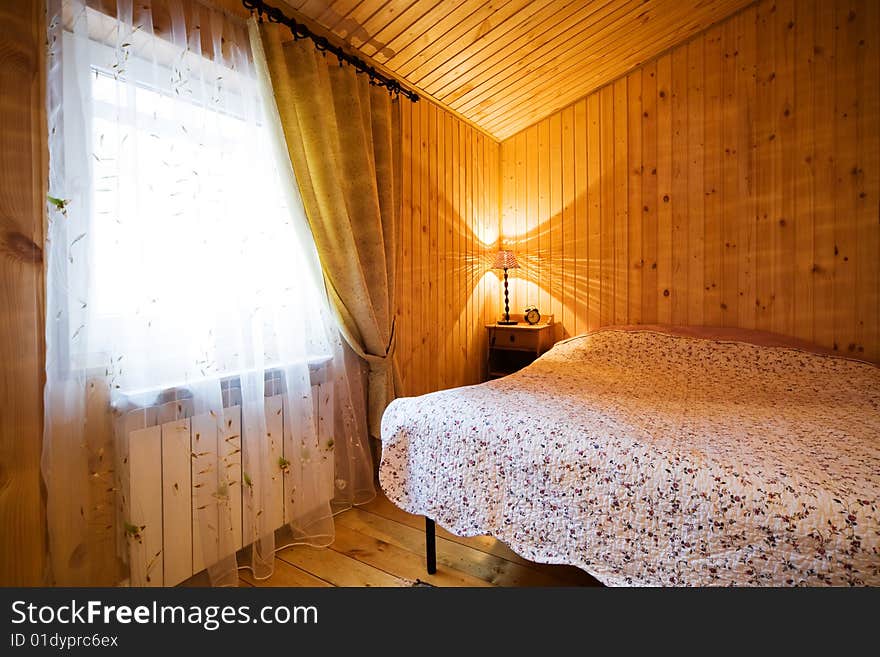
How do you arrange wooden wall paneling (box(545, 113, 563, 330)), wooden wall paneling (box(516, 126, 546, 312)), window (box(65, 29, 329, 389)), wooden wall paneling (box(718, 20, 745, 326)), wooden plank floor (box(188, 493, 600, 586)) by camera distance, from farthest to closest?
wooden wall paneling (box(516, 126, 546, 312)) → wooden wall paneling (box(545, 113, 563, 330)) → wooden wall paneling (box(718, 20, 745, 326)) → wooden plank floor (box(188, 493, 600, 586)) → window (box(65, 29, 329, 389))

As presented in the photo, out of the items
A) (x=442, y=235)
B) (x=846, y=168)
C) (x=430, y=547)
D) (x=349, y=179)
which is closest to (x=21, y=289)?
A: (x=349, y=179)

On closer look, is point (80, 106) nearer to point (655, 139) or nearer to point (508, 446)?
point (508, 446)

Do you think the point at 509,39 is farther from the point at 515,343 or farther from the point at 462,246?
the point at 515,343

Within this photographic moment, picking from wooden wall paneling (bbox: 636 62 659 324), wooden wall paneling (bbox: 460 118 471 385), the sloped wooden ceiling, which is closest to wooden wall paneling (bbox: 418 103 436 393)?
the sloped wooden ceiling

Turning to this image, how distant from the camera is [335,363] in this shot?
2.05m

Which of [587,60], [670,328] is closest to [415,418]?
[670,328]

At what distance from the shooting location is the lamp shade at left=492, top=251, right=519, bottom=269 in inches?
124

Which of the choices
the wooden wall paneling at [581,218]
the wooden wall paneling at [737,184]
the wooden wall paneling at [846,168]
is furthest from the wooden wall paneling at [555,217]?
the wooden wall paneling at [846,168]

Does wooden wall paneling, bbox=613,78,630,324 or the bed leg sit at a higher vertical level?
wooden wall paneling, bbox=613,78,630,324

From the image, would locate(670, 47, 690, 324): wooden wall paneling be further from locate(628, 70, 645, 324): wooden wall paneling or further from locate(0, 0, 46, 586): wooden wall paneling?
locate(0, 0, 46, 586): wooden wall paneling

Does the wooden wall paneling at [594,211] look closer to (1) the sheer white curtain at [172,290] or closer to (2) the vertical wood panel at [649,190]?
(2) the vertical wood panel at [649,190]

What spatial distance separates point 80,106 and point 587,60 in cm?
257

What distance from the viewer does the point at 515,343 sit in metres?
3.10

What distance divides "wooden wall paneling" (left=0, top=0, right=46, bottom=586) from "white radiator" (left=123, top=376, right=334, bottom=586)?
8.9 inches
